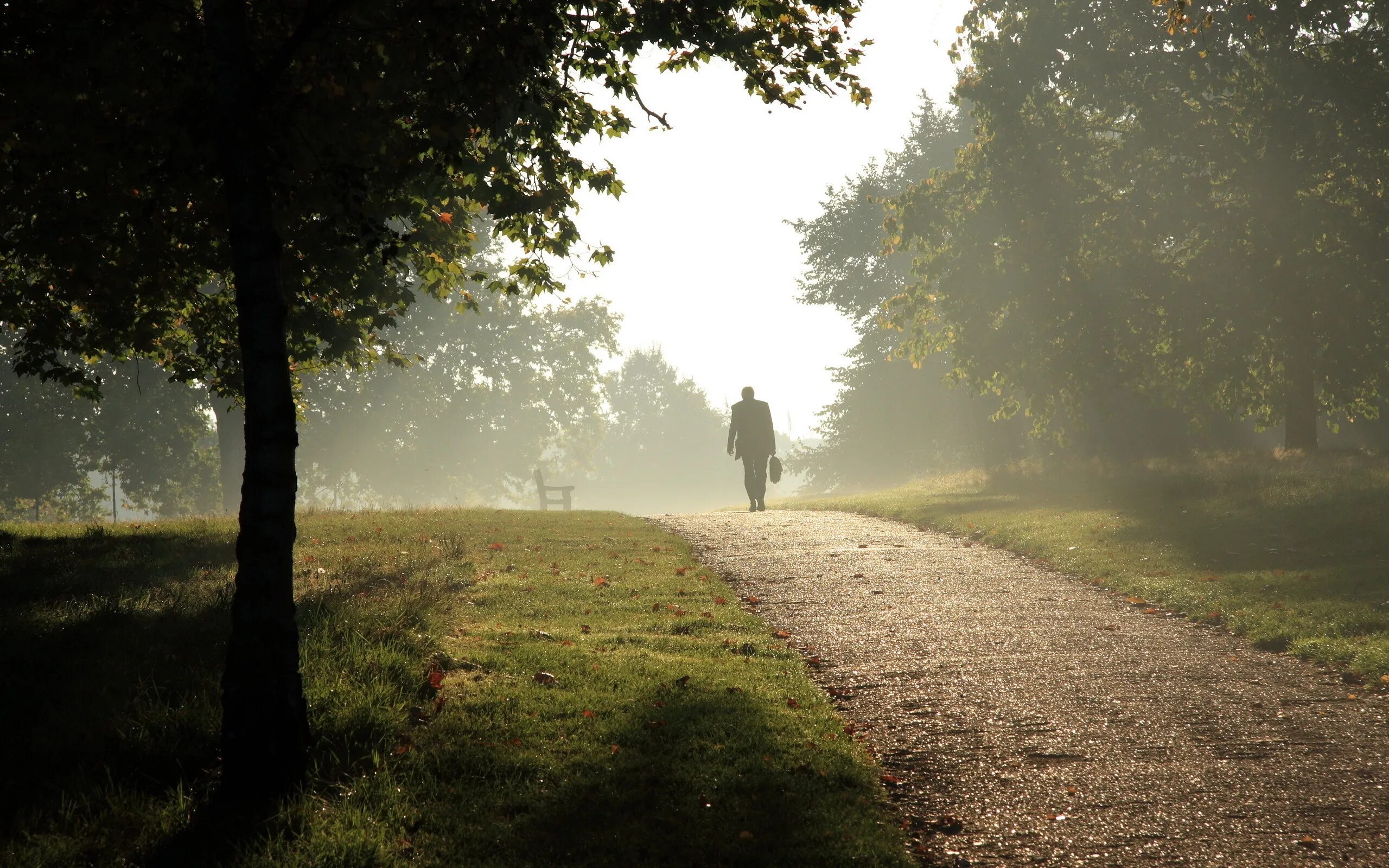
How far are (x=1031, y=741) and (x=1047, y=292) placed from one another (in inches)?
697

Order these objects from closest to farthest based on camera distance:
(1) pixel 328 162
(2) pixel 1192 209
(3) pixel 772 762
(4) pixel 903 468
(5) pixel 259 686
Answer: (5) pixel 259 686 → (3) pixel 772 762 → (1) pixel 328 162 → (2) pixel 1192 209 → (4) pixel 903 468

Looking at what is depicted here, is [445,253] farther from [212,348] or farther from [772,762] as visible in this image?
[772,762]

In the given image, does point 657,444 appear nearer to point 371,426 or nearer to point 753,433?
point 371,426

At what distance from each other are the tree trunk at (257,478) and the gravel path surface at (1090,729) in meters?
2.98

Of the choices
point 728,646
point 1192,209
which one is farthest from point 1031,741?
point 1192,209

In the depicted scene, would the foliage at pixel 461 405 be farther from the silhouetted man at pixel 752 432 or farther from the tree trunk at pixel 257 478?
the tree trunk at pixel 257 478

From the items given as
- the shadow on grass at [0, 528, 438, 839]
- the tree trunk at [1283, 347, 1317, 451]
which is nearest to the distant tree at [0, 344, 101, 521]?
the shadow on grass at [0, 528, 438, 839]

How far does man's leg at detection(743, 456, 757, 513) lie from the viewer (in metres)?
20.3

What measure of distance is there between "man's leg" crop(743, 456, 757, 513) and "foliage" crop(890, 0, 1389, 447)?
644 centimetres

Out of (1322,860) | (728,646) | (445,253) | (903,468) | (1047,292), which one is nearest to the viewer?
(1322,860)

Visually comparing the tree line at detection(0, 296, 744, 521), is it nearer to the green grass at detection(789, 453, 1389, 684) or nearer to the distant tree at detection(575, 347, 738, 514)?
the green grass at detection(789, 453, 1389, 684)

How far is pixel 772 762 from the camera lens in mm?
4812

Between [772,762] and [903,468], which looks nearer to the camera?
[772,762]

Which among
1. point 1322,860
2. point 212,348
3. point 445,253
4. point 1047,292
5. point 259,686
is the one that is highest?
point 1047,292
